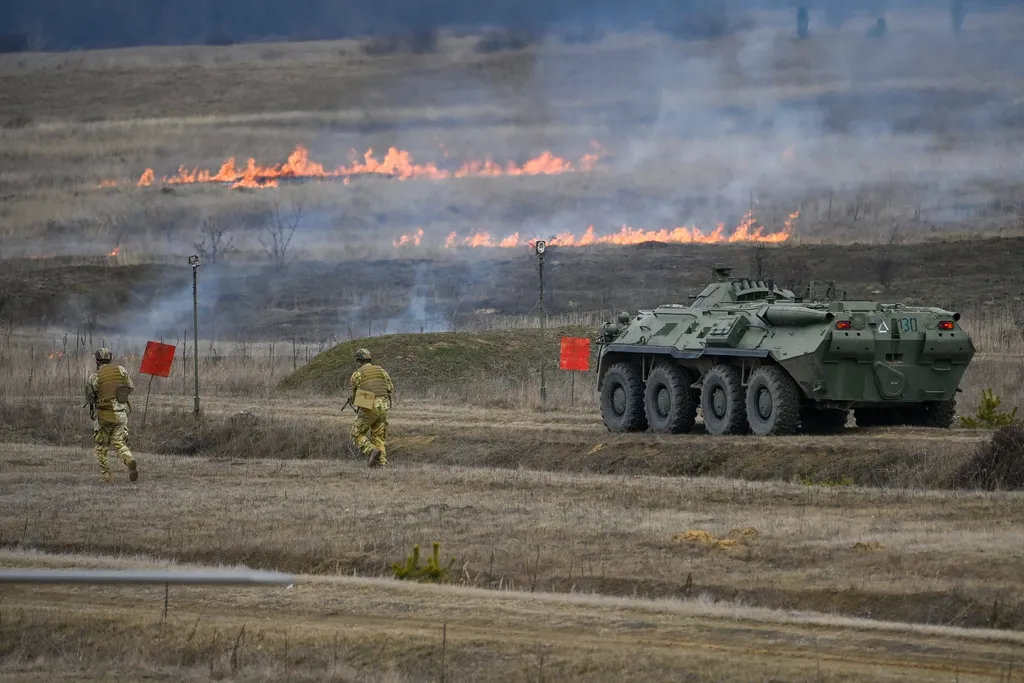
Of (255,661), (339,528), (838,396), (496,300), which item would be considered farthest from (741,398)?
(496,300)

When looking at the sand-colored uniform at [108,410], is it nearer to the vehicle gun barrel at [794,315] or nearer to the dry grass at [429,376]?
the vehicle gun barrel at [794,315]

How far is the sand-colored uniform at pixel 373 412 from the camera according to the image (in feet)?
91.8

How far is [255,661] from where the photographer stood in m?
14.2

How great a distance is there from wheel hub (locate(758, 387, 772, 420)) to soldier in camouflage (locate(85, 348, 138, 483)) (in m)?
9.80

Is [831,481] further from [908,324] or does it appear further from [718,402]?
[718,402]

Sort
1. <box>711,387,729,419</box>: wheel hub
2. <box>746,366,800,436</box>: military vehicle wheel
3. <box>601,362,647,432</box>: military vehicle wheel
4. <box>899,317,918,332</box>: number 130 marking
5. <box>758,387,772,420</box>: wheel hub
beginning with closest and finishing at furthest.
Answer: <box>746,366,800,436</box>: military vehicle wheel < <box>899,317,918,332</box>: number 130 marking < <box>758,387,772,420</box>: wheel hub < <box>711,387,729,419</box>: wheel hub < <box>601,362,647,432</box>: military vehicle wheel

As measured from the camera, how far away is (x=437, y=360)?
150ft

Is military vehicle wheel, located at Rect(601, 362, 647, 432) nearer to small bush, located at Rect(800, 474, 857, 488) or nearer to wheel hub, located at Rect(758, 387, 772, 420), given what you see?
wheel hub, located at Rect(758, 387, 772, 420)

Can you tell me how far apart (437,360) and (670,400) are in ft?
47.5

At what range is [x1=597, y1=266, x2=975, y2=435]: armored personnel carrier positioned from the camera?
28.4m

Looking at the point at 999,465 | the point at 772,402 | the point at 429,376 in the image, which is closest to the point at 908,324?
the point at 772,402

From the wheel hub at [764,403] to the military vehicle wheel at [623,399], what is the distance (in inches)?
158

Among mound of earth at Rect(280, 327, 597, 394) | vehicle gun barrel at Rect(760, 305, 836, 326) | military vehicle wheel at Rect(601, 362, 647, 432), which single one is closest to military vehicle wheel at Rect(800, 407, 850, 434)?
vehicle gun barrel at Rect(760, 305, 836, 326)

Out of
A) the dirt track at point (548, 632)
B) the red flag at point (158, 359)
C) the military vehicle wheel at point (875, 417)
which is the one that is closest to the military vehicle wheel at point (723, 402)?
the military vehicle wheel at point (875, 417)
